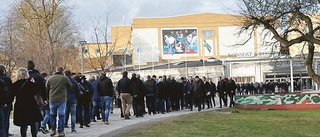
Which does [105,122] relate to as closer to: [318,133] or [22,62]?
[318,133]

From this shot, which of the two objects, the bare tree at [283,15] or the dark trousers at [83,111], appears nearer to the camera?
the dark trousers at [83,111]

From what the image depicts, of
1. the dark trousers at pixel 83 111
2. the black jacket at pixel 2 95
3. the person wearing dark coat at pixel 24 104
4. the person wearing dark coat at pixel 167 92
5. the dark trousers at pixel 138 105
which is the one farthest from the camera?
the person wearing dark coat at pixel 167 92

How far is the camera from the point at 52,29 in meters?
40.0

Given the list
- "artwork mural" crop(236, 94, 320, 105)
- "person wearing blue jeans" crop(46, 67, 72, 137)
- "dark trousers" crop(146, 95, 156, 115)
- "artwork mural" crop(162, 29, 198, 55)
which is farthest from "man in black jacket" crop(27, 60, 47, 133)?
"artwork mural" crop(162, 29, 198, 55)

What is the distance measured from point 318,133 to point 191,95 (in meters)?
11.0

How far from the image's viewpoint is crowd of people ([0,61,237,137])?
36.2 ft

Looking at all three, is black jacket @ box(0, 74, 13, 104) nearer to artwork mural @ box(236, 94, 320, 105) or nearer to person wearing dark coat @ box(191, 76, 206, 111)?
person wearing dark coat @ box(191, 76, 206, 111)

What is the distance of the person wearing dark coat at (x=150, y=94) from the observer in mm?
21808

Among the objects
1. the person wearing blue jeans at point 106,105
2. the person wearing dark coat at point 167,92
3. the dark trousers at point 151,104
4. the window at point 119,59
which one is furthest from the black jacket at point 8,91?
the window at point 119,59

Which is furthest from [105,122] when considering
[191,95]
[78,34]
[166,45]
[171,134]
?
[166,45]

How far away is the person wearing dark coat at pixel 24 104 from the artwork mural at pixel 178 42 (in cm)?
8906

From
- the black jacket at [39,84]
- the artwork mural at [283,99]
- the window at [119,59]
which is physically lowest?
the artwork mural at [283,99]

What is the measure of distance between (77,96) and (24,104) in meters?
3.43

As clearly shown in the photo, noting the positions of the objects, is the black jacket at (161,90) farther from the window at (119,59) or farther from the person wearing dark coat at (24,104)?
the window at (119,59)
